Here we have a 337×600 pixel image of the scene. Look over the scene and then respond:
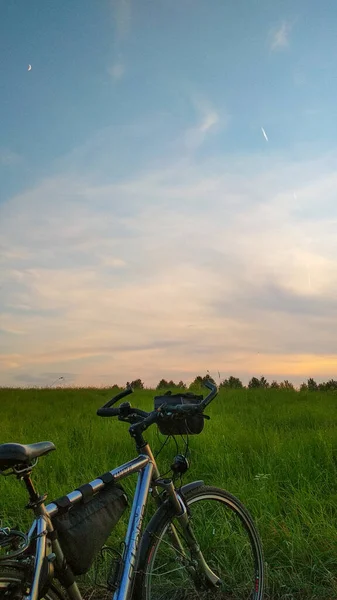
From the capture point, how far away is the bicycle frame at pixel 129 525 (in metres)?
2.83

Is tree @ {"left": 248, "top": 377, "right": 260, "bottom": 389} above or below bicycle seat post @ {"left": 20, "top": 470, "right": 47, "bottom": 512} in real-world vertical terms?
above

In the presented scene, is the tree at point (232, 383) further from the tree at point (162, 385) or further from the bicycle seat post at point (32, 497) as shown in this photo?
the bicycle seat post at point (32, 497)

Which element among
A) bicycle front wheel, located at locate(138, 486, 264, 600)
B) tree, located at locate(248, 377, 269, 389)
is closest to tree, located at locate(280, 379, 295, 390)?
tree, located at locate(248, 377, 269, 389)

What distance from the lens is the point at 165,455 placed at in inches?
324

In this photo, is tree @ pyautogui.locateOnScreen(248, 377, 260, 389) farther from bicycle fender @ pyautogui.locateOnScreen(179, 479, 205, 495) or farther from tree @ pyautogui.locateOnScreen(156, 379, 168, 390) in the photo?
bicycle fender @ pyautogui.locateOnScreen(179, 479, 205, 495)

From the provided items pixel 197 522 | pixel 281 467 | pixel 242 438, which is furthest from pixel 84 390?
pixel 197 522

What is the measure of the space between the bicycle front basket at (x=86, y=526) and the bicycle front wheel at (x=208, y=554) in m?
0.38

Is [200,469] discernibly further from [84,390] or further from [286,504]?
[84,390]

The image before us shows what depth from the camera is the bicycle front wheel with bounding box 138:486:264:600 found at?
3691 mm

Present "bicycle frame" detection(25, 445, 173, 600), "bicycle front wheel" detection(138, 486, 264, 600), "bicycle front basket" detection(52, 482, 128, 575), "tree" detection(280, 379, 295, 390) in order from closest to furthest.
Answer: "bicycle frame" detection(25, 445, 173, 600) < "bicycle front basket" detection(52, 482, 128, 575) < "bicycle front wheel" detection(138, 486, 264, 600) < "tree" detection(280, 379, 295, 390)

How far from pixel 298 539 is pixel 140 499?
2.47m

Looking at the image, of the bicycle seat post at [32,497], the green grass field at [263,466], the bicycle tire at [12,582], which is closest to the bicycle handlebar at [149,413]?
the bicycle seat post at [32,497]

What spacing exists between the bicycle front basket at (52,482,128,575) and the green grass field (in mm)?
2376

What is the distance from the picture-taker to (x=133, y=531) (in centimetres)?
355
